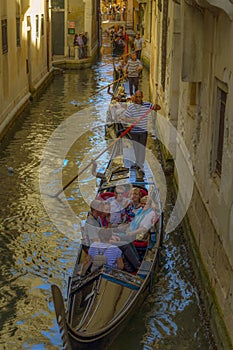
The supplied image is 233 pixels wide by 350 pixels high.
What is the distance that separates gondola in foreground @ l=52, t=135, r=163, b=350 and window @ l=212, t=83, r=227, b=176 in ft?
3.33

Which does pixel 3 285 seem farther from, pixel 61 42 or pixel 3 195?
pixel 61 42

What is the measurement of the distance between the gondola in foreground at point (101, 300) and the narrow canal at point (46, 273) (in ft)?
0.97

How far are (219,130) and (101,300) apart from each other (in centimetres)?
202

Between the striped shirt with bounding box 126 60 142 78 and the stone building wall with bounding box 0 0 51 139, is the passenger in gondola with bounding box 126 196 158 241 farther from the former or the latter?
the striped shirt with bounding box 126 60 142 78

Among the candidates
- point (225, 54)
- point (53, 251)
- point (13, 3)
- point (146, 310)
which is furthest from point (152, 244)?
point (13, 3)

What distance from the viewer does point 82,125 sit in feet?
48.5

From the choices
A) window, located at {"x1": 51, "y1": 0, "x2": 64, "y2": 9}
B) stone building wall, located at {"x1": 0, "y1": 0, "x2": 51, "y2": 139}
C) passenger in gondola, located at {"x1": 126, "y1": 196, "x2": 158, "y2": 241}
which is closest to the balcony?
stone building wall, located at {"x1": 0, "y1": 0, "x2": 51, "y2": 139}

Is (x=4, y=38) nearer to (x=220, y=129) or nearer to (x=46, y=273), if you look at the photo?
(x=46, y=273)

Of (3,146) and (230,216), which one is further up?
(230,216)

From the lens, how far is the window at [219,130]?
630 centimetres

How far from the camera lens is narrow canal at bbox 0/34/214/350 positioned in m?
6.00

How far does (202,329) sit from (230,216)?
4.31 feet

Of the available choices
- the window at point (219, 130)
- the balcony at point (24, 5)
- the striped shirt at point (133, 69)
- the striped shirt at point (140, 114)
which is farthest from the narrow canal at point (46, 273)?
the balcony at point (24, 5)

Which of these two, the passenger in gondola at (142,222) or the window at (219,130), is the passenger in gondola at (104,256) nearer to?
the passenger in gondola at (142,222)
